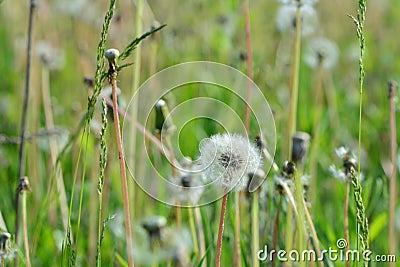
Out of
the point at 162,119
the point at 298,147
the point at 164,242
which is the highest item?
the point at 162,119

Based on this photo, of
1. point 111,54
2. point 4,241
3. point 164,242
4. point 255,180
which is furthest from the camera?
point 255,180

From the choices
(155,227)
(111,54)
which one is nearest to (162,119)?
(111,54)

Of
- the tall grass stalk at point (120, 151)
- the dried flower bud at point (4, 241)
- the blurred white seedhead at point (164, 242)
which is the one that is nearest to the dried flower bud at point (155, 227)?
the blurred white seedhead at point (164, 242)

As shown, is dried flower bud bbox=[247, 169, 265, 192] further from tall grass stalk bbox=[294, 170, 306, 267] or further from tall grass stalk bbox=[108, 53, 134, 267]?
tall grass stalk bbox=[108, 53, 134, 267]

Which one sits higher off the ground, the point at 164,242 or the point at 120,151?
the point at 120,151

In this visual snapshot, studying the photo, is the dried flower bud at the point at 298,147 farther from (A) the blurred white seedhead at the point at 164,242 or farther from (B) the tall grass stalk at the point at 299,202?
(A) the blurred white seedhead at the point at 164,242

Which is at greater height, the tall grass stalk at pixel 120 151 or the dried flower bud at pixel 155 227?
the tall grass stalk at pixel 120 151

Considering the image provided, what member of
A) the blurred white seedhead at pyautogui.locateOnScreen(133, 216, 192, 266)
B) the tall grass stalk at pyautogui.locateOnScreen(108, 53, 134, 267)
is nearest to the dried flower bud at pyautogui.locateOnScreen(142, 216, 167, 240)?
the blurred white seedhead at pyautogui.locateOnScreen(133, 216, 192, 266)

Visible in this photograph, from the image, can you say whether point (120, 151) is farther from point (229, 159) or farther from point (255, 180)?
point (255, 180)

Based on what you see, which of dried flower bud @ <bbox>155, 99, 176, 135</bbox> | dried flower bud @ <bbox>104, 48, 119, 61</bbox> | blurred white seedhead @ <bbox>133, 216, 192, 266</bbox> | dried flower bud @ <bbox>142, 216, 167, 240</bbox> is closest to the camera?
blurred white seedhead @ <bbox>133, 216, 192, 266</bbox>
